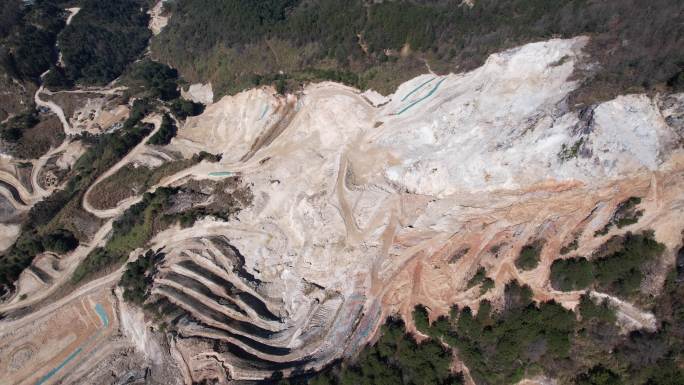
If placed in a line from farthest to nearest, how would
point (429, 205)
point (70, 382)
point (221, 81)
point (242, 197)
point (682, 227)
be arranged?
point (221, 81) → point (242, 197) → point (429, 205) → point (70, 382) → point (682, 227)

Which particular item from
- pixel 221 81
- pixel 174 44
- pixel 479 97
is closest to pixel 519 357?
pixel 479 97

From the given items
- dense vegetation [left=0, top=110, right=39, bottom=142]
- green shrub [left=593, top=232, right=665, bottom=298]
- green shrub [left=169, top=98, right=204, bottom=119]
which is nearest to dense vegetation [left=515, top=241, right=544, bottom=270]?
green shrub [left=593, top=232, right=665, bottom=298]

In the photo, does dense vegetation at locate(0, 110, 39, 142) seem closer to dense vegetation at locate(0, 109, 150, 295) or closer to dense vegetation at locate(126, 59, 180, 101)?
dense vegetation at locate(0, 109, 150, 295)

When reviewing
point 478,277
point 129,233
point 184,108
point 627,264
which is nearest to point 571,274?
point 627,264

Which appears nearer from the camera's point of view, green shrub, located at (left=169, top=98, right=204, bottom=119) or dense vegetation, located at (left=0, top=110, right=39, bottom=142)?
green shrub, located at (left=169, top=98, right=204, bottom=119)

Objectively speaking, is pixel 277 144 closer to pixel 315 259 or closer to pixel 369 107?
pixel 369 107

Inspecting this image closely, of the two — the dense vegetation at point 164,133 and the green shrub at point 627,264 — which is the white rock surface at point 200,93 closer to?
the dense vegetation at point 164,133
